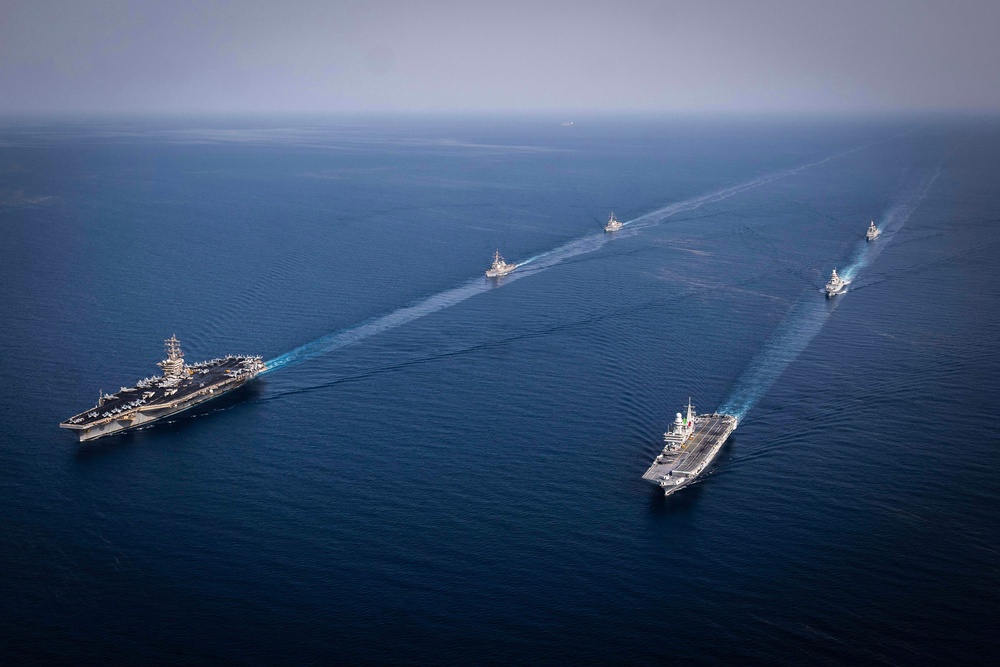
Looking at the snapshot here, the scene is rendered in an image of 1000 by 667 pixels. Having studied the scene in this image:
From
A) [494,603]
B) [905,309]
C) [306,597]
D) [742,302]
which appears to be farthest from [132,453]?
[905,309]

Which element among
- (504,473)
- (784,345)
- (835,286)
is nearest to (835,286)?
(835,286)

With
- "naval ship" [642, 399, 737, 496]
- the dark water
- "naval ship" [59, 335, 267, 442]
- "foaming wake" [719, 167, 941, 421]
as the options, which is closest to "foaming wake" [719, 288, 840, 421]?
"foaming wake" [719, 167, 941, 421]

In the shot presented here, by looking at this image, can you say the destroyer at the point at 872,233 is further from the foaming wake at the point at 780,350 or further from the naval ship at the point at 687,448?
the naval ship at the point at 687,448

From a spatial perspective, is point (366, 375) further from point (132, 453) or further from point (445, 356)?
point (132, 453)

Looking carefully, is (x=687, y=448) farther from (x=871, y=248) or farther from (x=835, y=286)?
(x=871, y=248)

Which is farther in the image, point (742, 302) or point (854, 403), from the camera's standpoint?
point (742, 302)
